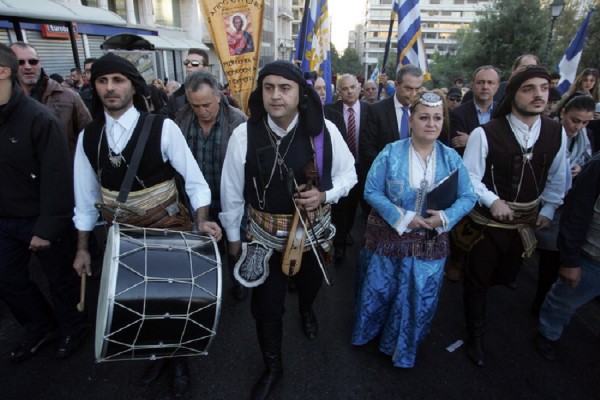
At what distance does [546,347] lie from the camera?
2.94m

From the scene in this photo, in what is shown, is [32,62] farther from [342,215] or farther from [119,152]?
[342,215]

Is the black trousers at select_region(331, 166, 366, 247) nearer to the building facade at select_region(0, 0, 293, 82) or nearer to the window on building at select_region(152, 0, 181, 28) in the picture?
the building facade at select_region(0, 0, 293, 82)

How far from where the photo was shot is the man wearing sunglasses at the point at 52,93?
3.88 m

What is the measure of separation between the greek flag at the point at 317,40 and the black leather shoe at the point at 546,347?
15.0ft

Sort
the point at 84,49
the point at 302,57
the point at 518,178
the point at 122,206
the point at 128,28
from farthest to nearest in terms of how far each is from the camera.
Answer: the point at 128,28
the point at 84,49
the point at 302,57
the point at 518,178
the point at 122,206

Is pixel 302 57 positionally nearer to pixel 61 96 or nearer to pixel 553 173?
pixel 61 96

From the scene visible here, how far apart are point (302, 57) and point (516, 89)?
4239mm

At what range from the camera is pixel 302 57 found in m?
6.32

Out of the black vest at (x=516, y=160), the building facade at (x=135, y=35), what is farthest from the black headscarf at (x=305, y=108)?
the building facade at (x=135, y=35)

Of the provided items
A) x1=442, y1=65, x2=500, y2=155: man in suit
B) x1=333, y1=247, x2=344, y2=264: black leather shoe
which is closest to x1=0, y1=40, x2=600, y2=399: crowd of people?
x1=442, y1=65, x2=500, y2=155: man in suit

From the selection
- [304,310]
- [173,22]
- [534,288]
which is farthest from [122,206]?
[173,22]

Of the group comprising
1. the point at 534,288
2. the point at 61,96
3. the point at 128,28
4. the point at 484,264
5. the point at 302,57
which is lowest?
the point at 534,288

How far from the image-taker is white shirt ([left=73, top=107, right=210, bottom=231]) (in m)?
2.38

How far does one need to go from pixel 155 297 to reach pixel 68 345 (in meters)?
1.57
